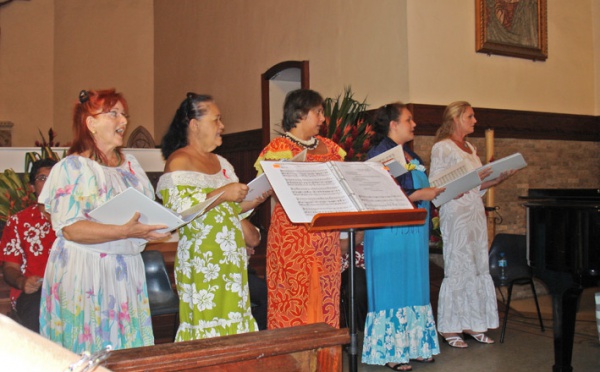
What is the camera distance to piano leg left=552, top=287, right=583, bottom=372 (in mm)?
2992

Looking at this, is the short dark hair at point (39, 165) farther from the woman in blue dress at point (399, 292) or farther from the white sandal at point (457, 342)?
the white sandal at point (457, 342)

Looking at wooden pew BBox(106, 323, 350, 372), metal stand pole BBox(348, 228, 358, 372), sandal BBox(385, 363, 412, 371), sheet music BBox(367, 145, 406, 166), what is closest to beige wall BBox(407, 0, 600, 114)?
sheet music BBox(367, 145, 406, 166)

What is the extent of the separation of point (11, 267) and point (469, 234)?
2.85m

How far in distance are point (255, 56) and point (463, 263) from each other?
500cm

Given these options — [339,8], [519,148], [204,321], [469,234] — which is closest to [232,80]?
[339,8]

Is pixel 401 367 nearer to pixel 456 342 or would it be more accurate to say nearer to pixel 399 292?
pixel 399 292

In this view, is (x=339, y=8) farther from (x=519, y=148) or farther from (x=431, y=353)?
(x=431, y=353)

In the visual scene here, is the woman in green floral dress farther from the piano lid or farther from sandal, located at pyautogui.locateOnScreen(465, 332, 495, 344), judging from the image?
sandal, located at pyautogui.locateOnScreen(465, 332, 495, 344)

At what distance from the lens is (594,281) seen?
2.93m

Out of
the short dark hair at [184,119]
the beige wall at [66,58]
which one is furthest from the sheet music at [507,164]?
the beige wall at [66,58]

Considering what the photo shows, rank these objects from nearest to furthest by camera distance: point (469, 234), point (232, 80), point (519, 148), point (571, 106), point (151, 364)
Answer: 1. point (151, 364)
2. point (469, 234)
3. point (519, 148)
4. point (571, 106)
5. point (232, 80)

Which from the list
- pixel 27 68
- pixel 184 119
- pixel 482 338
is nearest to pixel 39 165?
pixel 184 119

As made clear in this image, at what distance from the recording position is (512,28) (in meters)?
6.61

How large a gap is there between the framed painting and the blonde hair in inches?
83.6
